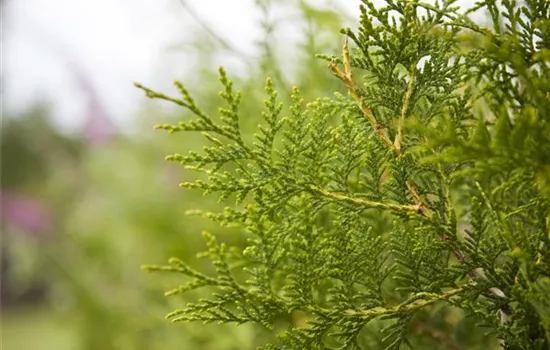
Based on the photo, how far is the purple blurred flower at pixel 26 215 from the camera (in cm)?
592

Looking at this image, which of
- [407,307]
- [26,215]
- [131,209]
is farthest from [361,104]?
[26,215]

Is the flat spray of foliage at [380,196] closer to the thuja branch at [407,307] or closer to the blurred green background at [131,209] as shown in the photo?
the thuja branch at [407,307]

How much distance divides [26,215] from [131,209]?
2.91 m

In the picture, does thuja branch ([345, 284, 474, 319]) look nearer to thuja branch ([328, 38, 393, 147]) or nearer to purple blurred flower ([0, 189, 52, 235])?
thuja branch ([328, 38, 393, 147])

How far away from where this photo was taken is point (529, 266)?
2.23 feet

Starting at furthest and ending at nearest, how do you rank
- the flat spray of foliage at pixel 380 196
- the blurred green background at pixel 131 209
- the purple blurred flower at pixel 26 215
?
the purple blurred flower at pixel 26 215 < the blurred green background at pixel 131 209 < the flat spray of foliage at pixel 380 196

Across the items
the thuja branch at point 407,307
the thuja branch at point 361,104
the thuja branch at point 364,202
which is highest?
the thuja branch at point 361,104

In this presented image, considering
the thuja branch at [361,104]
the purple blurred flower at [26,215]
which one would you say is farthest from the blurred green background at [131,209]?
the thuja branch at [361,104]

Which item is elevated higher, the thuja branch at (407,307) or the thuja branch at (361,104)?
the thuja branch at (361,104)

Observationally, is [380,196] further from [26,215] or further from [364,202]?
[26,215]

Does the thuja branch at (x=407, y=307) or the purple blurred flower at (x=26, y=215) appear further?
the purple blurred flower at (x=26, y=215)

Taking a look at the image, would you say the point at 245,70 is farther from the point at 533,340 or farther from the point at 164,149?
the point at 164,149

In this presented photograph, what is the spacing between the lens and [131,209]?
136 inches

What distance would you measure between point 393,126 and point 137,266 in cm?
308
